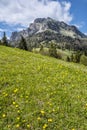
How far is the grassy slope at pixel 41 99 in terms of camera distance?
11312 mm

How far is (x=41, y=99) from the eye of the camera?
13.6m

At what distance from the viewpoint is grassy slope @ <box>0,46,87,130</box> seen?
11.3 m

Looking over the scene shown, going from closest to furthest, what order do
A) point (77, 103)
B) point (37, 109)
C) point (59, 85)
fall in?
1. point (37, 109)
2. point (77, 103)
3. point (59, 85)

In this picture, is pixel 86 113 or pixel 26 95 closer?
pixel 86 113

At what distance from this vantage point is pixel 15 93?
14188 mm

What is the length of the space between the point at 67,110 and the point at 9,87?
475 centimetres

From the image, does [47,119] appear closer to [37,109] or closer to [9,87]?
[37,109]

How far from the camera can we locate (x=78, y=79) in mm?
18031

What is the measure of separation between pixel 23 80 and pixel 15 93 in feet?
7.82

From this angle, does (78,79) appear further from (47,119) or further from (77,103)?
(47,119)

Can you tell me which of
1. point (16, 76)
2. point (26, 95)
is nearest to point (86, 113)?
point (26, 95)

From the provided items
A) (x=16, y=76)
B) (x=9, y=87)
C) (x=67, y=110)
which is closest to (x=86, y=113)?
(x=67, y=110)

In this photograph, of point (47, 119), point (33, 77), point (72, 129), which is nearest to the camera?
point (72, 129)

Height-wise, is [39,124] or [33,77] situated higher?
[33,77]
